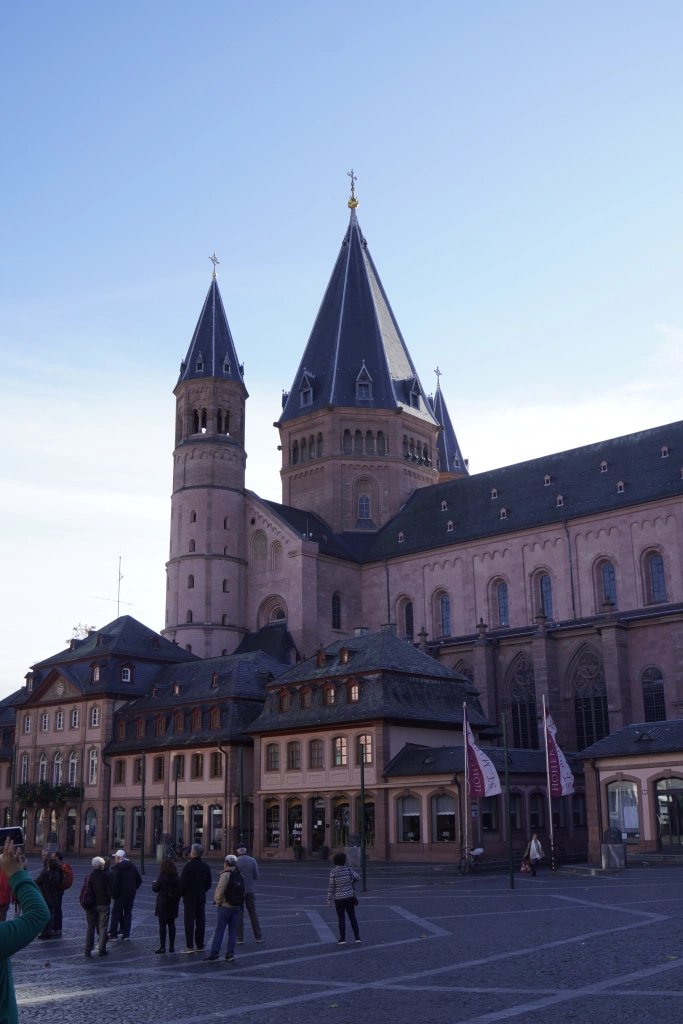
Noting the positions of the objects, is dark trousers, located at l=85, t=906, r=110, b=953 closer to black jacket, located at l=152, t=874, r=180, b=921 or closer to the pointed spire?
black jacket, located at l=152, t=874, r=180, b=921

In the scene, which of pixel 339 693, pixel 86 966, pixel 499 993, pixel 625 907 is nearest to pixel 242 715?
pixel 339 693

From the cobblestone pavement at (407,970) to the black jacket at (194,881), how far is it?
40.6 inches

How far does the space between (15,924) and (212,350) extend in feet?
253

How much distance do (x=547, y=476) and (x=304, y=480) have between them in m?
20.2

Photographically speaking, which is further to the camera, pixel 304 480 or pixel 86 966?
pixel 304 480

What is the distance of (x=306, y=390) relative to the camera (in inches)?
3324

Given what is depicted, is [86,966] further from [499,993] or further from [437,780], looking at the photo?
[437,780]

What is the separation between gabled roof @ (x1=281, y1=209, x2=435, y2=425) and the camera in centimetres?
8275

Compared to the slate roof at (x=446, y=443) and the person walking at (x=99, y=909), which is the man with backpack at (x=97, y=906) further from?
the slate roof at (x=446, y=443)

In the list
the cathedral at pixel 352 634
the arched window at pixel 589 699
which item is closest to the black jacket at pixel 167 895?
the cathedral at pixel 352 634

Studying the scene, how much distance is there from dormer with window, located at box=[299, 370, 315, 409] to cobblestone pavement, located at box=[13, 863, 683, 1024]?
59.3 m

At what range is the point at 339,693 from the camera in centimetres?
5091

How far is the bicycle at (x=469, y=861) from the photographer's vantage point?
40.0 metres

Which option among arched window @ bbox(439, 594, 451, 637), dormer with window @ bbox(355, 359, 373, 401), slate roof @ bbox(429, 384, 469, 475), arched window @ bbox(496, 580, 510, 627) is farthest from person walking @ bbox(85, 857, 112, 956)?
slate roof @ bbox(429, 384, 469, 475)
